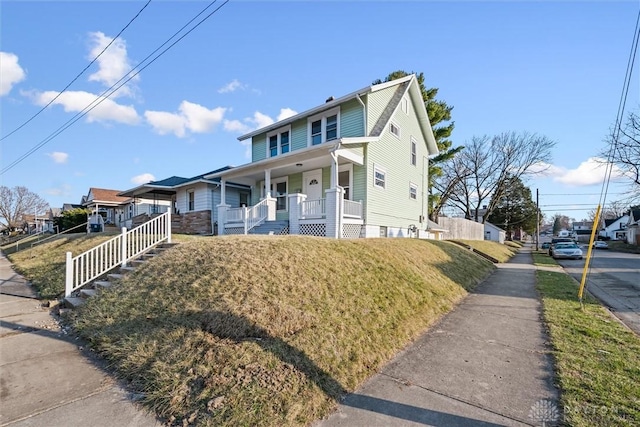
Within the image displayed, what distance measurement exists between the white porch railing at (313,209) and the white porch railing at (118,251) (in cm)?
502

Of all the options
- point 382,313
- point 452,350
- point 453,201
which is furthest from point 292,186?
point 453,201

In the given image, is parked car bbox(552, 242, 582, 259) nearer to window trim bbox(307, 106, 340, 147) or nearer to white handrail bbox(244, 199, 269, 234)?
window trim bbox(307, 106, 340, 147)

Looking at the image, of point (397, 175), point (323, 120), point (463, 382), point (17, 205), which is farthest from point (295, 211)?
point (17, 205)

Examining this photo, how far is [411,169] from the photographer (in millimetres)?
17609

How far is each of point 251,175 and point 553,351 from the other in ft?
45.0

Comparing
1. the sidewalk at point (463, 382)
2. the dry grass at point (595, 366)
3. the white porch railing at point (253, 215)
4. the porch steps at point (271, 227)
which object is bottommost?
the sidewalk at point (463, 382)

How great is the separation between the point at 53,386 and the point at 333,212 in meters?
8.58

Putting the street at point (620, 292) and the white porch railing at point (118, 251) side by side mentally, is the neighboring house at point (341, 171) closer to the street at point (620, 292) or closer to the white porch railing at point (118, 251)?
the white porch railing at point (118, 251)

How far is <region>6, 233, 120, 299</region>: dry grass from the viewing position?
26.6ft

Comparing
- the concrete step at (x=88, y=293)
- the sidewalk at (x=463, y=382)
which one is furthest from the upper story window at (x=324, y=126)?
the concrete step at (x=88, y=293)

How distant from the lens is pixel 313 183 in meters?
14.7

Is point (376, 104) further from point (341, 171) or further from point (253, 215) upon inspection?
point (253, 215)

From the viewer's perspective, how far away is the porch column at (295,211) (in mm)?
12164

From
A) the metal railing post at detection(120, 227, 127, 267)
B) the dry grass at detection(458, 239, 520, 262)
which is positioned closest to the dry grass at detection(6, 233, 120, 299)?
the metal railing post at detection(120, 227, 127, 267)
